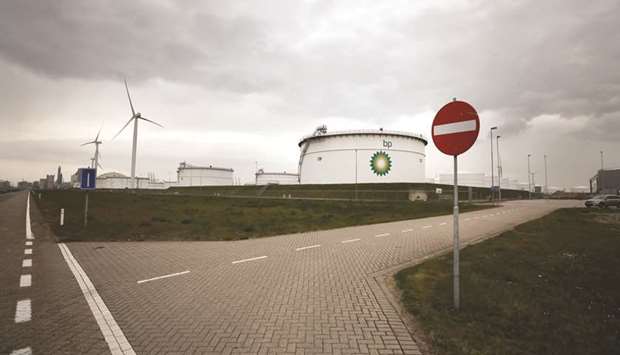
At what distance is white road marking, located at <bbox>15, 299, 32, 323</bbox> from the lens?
175 inches

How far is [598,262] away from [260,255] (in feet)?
28.6

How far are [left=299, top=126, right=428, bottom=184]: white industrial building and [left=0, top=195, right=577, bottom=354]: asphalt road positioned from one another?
52284mm

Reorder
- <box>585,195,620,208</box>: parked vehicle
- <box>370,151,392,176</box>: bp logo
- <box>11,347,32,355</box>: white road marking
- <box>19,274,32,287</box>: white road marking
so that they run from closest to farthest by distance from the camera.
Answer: <box>11,347,32,355</box>: white road marking
<box>19,274,32,287</box>: white road marking
<box>585,195,620,208</box>: parked vehicle
<box>370,151,392,176</box>: bp logo

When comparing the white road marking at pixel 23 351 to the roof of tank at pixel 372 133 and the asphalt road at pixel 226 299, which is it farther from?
the roof of tank at pixel 372 133

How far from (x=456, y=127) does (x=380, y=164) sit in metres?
59.1

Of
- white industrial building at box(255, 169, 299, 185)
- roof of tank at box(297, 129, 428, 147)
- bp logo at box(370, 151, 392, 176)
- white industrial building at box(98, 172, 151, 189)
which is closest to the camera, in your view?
bp logo at box(370, 151, 392, 176)

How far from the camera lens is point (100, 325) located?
4.31 meters

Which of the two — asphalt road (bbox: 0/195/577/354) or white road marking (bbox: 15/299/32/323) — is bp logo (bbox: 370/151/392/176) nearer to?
asphalt road (bbox: 0/195/577/354)

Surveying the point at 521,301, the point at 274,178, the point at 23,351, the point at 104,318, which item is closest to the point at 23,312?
the point at 104,318

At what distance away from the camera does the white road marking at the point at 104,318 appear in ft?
12.3

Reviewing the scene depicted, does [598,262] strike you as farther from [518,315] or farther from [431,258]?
[518,315]

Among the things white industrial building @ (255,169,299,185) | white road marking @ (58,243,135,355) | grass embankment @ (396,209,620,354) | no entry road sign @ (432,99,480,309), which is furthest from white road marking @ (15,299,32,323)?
white industrial building @ (255,169,299,185)

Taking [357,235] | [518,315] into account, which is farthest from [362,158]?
[518,315]

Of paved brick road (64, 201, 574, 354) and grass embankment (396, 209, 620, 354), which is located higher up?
grass embankment (396, 209, 620, 354)
